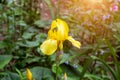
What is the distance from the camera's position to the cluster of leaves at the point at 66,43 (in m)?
2.41

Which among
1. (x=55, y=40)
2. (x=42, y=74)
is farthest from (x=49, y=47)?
(x=42, y=74)

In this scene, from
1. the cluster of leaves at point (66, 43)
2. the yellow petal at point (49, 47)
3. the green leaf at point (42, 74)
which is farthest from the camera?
the cluster of leaves at point (66, 43)

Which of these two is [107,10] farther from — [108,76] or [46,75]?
[46,75]

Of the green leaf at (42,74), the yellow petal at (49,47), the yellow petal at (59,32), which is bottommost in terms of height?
the green leaf at (42,74)

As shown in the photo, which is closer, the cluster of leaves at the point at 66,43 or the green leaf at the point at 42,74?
the green leaf at the point at 42,74

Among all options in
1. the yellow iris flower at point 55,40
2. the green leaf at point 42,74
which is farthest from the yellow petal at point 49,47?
the green leaf at point 42,74

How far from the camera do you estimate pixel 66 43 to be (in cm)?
295

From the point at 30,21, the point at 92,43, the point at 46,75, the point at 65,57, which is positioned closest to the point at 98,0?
the point at 92,43

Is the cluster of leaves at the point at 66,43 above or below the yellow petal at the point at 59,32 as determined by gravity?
below

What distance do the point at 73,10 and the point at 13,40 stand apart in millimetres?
847

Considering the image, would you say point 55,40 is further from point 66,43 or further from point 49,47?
point 66,43

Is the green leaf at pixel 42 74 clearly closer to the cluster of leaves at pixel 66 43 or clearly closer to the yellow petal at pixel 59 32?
the cluster of leaves at pixel 66 43

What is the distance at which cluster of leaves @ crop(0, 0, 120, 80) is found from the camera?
241 cm

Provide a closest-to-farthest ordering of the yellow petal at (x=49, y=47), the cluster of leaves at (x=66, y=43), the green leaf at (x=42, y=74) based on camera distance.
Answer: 1. the yellow petal at (x=49, y=47)
2. the green leaf at (x=42, y=74)
3. the cluster of leaves at (x=66, y=43)
